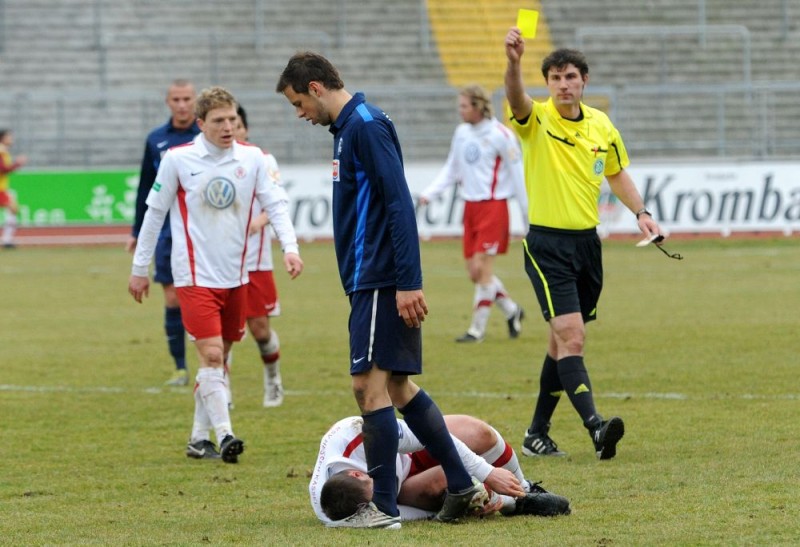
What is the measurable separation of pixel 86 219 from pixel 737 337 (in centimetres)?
1791

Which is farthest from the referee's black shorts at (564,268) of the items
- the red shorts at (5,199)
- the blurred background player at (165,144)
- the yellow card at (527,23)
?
the red shorts at (5,199)

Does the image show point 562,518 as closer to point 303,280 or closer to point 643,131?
point 303,280

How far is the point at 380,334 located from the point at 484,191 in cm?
893

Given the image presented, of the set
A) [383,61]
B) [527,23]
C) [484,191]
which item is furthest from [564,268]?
[383,61]

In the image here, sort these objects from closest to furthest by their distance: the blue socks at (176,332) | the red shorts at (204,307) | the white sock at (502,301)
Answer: the red shorts at (204,307) → the blue socks at (176,332) → the white sock at (502,301)

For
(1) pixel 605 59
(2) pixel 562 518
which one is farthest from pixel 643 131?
(2) pixel 562 518

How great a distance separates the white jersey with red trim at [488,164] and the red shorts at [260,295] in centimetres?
446

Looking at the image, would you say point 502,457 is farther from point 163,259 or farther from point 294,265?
point 163,259

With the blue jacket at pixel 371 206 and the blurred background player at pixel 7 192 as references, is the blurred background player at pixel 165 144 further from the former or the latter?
the blurred background player at pixel 7 192

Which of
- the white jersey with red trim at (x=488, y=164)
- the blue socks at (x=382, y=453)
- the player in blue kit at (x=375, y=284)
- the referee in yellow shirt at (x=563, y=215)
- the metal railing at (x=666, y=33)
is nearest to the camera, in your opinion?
the player in blue kit at (x=375, y=284)

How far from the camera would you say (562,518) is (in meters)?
6.59

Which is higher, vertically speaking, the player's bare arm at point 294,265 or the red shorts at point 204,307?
the player's bare arm at point 294,265

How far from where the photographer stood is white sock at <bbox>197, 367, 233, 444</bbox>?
28.4 feet

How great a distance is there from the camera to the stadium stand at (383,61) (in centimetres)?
3275
